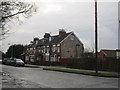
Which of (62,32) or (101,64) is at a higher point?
(62,32)

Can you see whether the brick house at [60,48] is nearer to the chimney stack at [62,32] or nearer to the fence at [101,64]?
the chimney stack at [62,32]

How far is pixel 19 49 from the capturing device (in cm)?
9700

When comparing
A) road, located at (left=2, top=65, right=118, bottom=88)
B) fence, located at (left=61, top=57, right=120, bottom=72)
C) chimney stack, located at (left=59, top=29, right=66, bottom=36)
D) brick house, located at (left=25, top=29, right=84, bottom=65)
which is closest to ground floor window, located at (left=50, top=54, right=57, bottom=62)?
brick house, located at (left=25, top=29, right=84, bottom=65)

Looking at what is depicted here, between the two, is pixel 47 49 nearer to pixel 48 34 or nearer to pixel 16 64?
pixel 48 34

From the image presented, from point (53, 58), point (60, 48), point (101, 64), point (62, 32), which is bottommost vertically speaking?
point (101, 64)

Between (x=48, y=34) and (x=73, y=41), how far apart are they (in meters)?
12.8

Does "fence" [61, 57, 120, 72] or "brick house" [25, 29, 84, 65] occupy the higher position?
"brick house" [25, 29, 84, 65]

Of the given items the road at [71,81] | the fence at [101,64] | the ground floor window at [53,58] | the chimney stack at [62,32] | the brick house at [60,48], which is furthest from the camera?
the chimney stack at [62,32]

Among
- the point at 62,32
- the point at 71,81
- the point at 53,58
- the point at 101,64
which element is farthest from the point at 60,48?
the point at 71,81

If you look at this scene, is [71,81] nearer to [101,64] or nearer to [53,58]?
[101,64]

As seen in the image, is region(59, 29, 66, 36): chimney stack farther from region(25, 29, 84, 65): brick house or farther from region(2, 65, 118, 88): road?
region(2, 65, 118, 88): road

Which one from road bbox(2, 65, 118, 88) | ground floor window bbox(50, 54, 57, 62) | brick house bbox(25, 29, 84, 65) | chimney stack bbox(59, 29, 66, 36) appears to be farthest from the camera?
chimney stack bbox(59, 29, 66, 36)

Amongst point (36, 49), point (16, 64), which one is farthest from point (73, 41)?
point (16, 64)

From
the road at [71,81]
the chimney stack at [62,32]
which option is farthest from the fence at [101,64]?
the chimney stack at [62,32]
